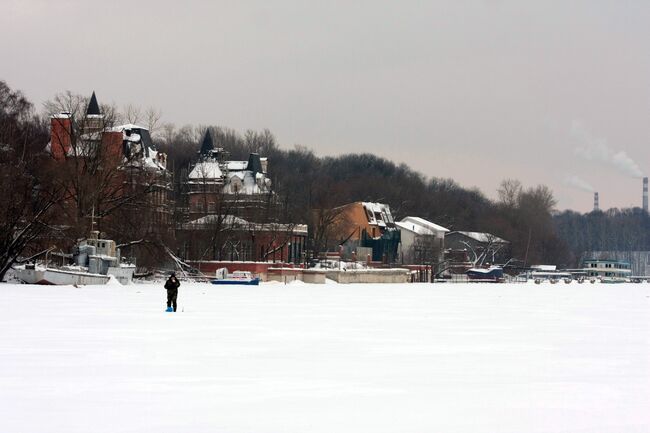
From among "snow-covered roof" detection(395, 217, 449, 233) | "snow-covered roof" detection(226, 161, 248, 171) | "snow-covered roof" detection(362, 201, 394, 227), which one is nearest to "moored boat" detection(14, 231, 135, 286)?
"snow-covered roof" detection(226, 161, 248, 171)

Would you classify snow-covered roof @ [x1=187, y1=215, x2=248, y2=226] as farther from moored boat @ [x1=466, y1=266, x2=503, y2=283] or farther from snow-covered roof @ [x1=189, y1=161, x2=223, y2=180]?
moored boat @ [x1=466, y1=266, x2=503, y2=283]

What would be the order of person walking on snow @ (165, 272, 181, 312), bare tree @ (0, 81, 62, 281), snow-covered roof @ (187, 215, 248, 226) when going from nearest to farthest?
→ person walking on snow @ (165, 272, 181, 312), bare tree @ (0, 81, 62, 281), snow-covered roof @ (187, 215, 248, 226)

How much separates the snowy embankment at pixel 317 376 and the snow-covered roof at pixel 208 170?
84.6 metres

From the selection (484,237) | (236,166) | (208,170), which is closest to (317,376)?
(208,170)

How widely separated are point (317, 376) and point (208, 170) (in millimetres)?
101556

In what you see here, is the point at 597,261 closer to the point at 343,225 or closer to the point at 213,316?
the point at 343,225

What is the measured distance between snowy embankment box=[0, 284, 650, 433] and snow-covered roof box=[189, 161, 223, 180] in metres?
84.6

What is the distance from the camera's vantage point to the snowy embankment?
12523mm

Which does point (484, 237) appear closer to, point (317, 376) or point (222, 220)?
point (222, 220)

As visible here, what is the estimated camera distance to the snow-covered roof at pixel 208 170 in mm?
114238

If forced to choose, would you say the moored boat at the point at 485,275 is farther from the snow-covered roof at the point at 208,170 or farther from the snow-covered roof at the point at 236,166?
the snow-covered roof at the point at 208,170

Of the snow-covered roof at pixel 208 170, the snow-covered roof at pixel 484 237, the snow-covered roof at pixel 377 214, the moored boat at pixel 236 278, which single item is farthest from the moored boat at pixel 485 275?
the moored boat at pixel 236 278

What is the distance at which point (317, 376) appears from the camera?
653 inches

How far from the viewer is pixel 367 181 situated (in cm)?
17000
